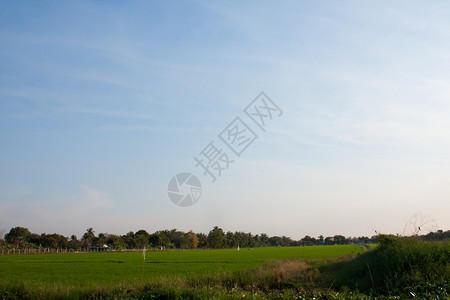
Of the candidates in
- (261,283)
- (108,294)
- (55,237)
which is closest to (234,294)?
(108,294)

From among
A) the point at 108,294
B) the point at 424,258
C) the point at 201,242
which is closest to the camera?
the point at 108,294

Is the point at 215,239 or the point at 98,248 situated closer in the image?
the point at 98,248

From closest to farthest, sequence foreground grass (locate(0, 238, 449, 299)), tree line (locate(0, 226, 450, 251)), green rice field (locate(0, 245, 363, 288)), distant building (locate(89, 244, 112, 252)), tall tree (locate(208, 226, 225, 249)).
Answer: foreground grass (locate(0, 238, 449, 299))
green rice field (locate(0, 245, 363, 288))
tree line (locate(0, 226, 450, 251))
distant building (locate(89, 244, 112, 252))
tall tree (locate(208, 226, 225, 249))

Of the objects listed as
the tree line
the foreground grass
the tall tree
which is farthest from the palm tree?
the foreground grass

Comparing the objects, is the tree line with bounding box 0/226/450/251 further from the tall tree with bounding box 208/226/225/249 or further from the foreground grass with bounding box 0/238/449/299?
the foreground grass with bounding box 0/238/449/299

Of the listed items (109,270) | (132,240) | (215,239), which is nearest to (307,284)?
(109,270)

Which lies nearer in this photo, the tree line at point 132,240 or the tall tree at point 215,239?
the tree line at point 132,240

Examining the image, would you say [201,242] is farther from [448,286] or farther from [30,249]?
[448,286]

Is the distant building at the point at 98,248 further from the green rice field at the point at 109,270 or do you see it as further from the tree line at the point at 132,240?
the green rice field at the point at 109,270

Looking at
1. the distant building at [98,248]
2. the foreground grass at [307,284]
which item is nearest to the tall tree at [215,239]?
the distant building at [98,248]

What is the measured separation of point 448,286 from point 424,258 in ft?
13.0

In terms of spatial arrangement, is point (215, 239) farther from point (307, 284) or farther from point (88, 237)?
point (307, 284)

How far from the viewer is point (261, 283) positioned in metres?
15.5

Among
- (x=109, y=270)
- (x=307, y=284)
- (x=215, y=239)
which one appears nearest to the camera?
(x=307, y=284)
